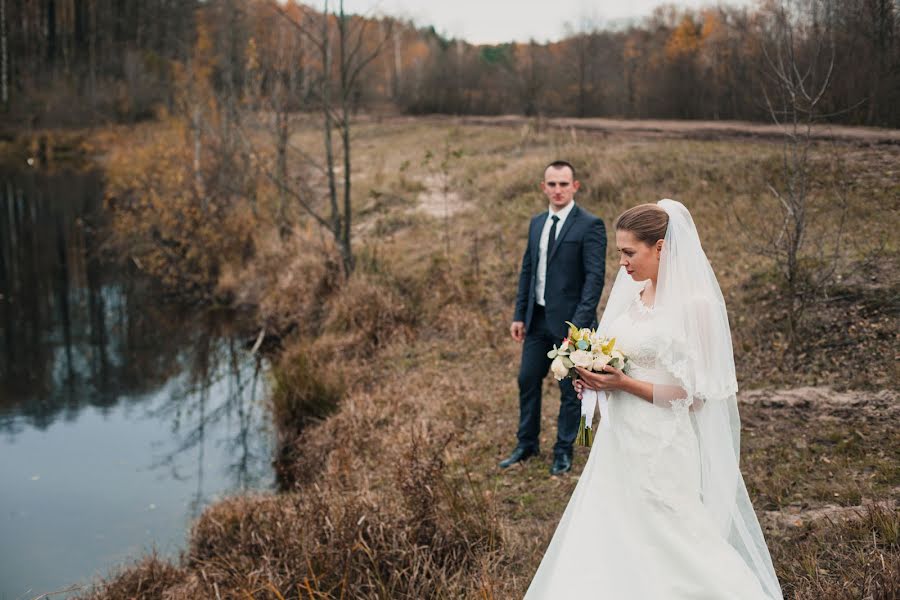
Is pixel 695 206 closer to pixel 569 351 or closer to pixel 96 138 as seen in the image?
pixel 569 351

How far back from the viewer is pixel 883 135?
8.26 m

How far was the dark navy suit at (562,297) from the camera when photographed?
5539 mm

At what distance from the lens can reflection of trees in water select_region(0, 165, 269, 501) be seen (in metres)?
10.3

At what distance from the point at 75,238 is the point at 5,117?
2599cm

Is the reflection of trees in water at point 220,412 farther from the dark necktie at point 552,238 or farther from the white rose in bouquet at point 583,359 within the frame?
the white rose in bouquet at point 583,359

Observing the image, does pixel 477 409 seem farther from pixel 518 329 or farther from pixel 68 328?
pixel 68 328

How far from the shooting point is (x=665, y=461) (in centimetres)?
329

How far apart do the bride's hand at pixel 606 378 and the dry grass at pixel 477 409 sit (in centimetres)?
143

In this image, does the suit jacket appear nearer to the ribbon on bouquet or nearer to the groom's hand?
the groom's hand

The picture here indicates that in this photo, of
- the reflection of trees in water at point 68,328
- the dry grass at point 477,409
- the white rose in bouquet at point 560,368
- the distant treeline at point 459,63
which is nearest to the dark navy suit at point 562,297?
the dry grass at point 477,409

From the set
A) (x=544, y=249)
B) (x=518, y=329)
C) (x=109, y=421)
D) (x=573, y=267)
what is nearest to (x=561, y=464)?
(x=518, y=329)

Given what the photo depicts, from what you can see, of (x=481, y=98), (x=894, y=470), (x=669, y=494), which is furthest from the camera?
(x=481, y=98)

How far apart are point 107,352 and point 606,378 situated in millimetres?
11406

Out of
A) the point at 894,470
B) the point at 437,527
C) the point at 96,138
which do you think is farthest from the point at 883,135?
the point at 96,138
